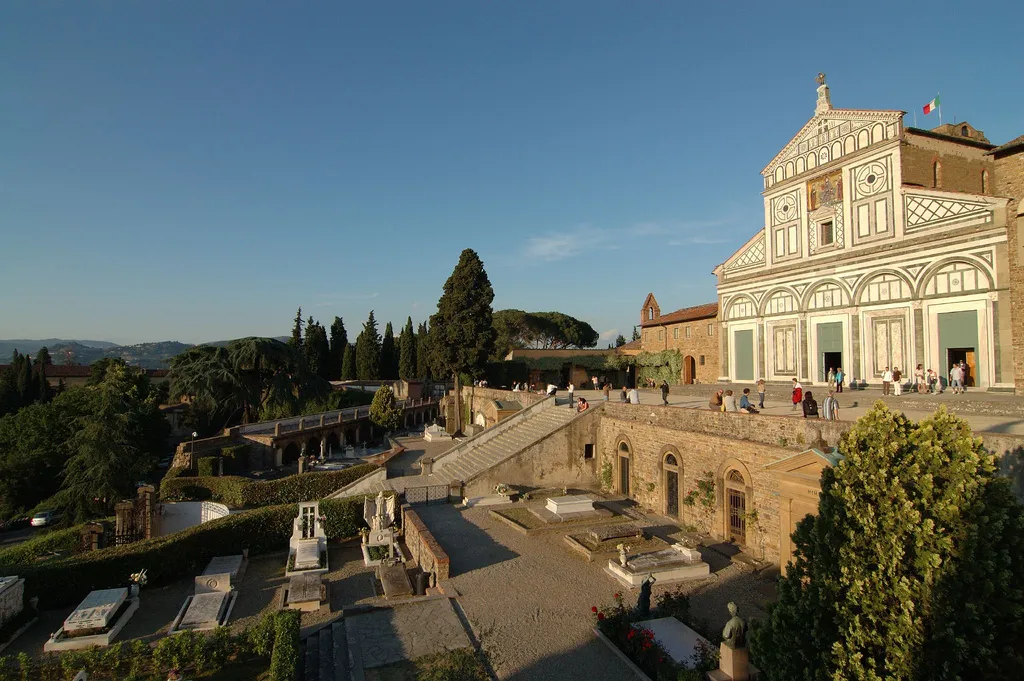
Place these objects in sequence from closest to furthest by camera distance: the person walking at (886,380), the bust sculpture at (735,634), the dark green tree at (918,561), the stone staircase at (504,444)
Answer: the dark green tree at (918,561)
the bust sculpture at (735,634)
the person walking at (886,380)
the stone staircase at (504,444)

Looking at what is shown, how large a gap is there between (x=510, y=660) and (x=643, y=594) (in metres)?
2.70

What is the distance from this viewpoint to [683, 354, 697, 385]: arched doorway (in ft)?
Answer: 125

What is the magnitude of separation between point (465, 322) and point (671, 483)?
2196 centimetres

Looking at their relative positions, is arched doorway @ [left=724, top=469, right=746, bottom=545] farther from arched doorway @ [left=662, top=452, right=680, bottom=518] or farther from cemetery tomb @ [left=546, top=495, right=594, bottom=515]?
cemetery tomb @ [left=546, top=495, right=594, bottom=515]

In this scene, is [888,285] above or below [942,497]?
above

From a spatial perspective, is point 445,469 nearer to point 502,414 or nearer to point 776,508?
point 502,414

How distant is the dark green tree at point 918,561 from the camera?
547 centimetres

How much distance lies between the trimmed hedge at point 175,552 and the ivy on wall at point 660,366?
2599 cm

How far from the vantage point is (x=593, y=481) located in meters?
22.2

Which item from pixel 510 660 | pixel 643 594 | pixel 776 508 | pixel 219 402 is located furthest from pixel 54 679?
pixel 219 402

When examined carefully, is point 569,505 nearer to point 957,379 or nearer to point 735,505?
point 735,505

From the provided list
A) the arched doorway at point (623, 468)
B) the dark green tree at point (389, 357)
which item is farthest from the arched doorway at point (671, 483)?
the dark green tree at point (389, 357)

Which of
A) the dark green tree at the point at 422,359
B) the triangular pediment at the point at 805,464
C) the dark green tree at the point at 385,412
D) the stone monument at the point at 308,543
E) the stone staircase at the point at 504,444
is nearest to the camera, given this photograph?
the triangular pediment at the point at 805,464

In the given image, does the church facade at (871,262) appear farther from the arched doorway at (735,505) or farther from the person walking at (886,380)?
the arched doorway at (735,505)
